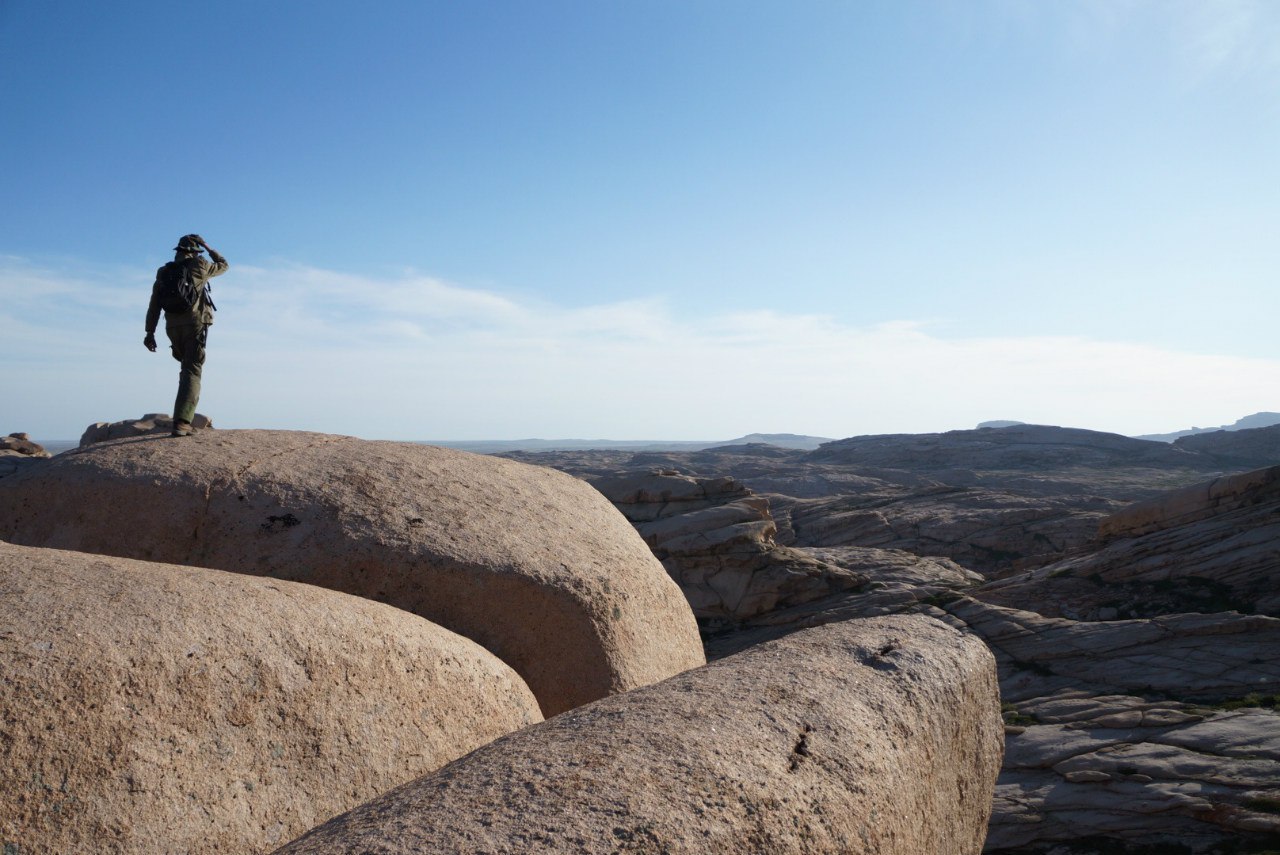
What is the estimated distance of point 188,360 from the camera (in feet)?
28.8

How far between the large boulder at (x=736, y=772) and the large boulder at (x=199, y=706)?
0.77 m

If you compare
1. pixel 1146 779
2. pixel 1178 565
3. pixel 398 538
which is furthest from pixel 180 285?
pixel 1178 565

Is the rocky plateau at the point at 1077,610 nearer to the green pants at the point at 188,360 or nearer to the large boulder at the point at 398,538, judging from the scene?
the large boulder at the point at 398,538

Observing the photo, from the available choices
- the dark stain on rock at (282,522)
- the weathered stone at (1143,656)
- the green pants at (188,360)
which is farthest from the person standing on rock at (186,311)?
the weathered stone at (1143,656)

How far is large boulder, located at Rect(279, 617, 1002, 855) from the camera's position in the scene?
3309 mm

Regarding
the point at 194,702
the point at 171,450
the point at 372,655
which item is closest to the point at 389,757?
the point at 372,655

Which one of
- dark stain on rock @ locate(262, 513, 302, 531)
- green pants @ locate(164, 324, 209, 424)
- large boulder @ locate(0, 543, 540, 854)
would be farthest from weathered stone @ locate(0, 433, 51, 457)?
large boulder @ locate(0, 543, 540, 854)

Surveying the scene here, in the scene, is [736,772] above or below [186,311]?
below

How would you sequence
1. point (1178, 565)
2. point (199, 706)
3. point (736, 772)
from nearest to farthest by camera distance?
point (736, 772) → point (199, 706) → point (1178, 565)

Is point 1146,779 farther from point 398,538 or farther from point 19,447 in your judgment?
point 19,447

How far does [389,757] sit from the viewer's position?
467cm

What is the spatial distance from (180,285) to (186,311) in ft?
0.86

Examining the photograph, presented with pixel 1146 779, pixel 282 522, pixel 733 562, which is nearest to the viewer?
pixel 282 522

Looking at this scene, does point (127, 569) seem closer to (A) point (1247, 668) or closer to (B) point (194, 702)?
(B) point (194, 702)
